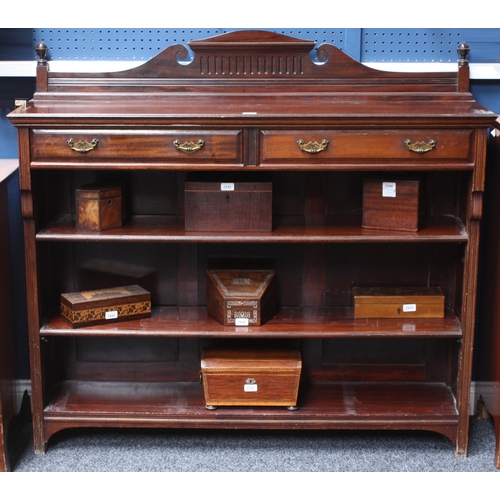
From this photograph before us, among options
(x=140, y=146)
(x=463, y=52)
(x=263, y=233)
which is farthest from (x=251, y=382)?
(x=463, y=52)

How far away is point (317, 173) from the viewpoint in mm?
3701

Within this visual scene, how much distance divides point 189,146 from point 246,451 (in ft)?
4.60

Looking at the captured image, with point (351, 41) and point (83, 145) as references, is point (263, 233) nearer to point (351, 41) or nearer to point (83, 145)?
point (83, 145)

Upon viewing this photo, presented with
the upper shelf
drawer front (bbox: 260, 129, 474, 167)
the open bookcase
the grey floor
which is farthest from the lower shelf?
drawer front (bbox: 260, 129, 474, 167)

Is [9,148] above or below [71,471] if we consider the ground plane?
above

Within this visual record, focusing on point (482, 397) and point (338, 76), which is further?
point (482, 397)

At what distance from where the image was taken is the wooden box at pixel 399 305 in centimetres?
362

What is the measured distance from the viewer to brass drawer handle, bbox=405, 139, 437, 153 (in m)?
3.26

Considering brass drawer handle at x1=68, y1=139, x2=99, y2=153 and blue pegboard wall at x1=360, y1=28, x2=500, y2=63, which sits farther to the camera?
blue pegboard wall at x1=360, y1=28, x2=500, y2=63

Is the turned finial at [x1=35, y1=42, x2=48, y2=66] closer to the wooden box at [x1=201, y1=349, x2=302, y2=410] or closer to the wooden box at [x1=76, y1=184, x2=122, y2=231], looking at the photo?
the wooden box at [x1=76, y1=184, x2=122, y2=231]

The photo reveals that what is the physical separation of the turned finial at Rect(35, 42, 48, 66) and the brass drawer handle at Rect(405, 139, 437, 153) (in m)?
1.66

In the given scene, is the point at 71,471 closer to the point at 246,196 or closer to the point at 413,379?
the point at 246,196
